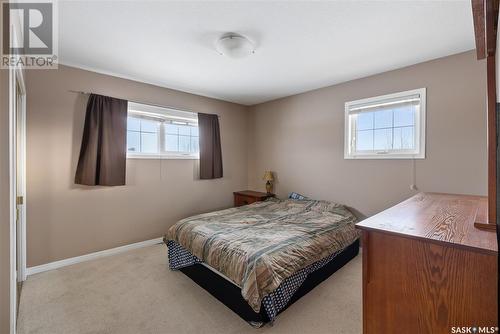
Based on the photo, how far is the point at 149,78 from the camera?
3.22m

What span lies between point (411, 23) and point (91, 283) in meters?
3.96

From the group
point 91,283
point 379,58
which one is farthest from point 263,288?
point 379,58

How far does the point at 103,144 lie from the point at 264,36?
2412 millimetres

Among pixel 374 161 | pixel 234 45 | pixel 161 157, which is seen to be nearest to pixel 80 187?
pixel 161 157

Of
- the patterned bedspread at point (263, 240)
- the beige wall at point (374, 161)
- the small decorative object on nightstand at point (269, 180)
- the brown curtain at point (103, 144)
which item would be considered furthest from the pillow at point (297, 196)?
the brown curtain at point (103, 144)

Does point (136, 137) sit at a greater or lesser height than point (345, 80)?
lesser

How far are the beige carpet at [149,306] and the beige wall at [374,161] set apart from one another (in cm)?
126

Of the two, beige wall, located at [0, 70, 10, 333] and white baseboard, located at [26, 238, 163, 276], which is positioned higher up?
beige wall, located at [0, 70, 10, 333]

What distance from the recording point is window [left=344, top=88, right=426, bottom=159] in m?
2.77

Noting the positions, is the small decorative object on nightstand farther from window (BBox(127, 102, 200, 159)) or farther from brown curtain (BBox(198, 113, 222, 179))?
window (BBox(127, 102, 200, 159))

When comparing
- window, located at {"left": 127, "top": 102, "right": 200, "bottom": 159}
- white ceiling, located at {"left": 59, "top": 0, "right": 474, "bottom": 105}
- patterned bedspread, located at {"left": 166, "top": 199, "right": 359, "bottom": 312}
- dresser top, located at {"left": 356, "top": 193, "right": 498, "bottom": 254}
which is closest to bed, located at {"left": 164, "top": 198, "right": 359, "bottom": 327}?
patterned bedspread, located at {"left": 166, "top": 199, "right": 359, "bottom": 312}

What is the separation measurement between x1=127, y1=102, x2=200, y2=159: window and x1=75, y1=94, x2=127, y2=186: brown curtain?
171mm

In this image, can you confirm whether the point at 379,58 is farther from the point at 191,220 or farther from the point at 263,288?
the point at 191,220

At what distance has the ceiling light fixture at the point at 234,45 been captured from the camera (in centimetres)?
211
